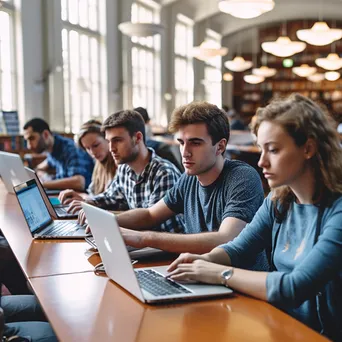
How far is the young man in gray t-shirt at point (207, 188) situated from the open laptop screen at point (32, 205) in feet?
1.75

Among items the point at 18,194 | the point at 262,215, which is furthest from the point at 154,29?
the point at 262,215

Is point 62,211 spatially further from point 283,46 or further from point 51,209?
point 283,46

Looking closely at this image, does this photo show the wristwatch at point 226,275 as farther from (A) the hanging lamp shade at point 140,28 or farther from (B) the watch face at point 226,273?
(A) the hanging lamp shade at point 140,28

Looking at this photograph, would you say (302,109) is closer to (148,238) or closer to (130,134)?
(148,238)

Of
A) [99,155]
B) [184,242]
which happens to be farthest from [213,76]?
[184,242]

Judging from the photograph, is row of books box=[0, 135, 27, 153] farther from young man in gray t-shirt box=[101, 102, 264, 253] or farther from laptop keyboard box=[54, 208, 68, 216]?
young man in gray t-shirt box=[101, 102, 264, 253]

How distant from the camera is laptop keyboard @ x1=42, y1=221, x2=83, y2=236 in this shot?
8.29 feet

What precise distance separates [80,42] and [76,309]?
978cm

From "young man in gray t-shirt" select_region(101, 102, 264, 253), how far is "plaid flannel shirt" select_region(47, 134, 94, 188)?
2397 millimetres

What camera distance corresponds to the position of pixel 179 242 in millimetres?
2096

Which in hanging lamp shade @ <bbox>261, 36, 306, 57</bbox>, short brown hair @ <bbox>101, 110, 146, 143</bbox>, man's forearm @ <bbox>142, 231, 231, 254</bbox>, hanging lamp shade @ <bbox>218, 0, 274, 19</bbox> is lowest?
man's forearm @ <bbox>142, 231, 231, 254</bbox>

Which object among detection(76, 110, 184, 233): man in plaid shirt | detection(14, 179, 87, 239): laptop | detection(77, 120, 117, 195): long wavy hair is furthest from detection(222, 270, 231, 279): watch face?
detection(77, 120, 117, 195): long wavy hair

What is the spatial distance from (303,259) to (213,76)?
18.4 m

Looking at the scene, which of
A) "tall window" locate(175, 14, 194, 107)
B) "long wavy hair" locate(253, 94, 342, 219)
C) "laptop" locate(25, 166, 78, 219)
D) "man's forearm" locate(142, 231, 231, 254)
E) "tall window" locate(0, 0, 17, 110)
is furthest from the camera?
"tall window" locate(175, 14, 194, 107)
